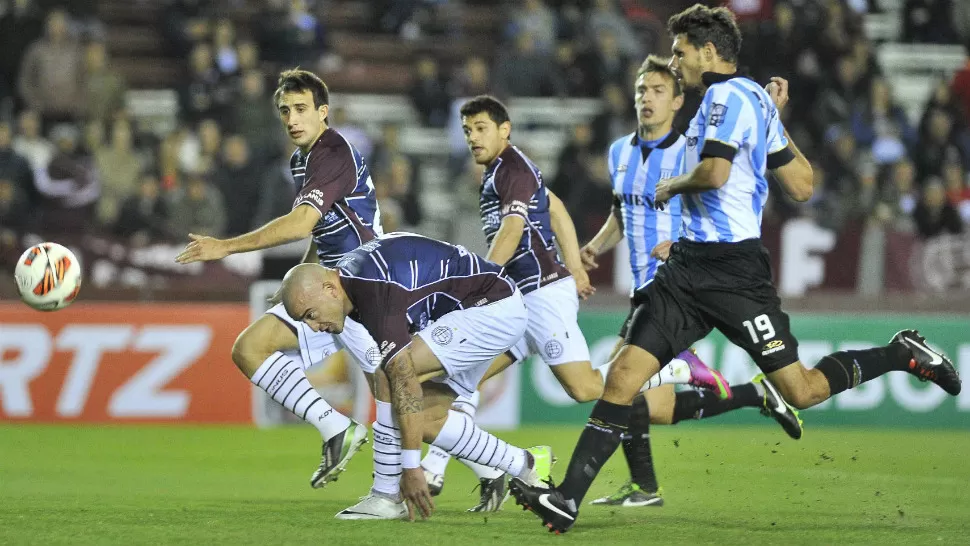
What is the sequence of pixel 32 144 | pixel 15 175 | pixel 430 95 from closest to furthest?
pixel 15 175
pixel 32 144
pixel 430 95

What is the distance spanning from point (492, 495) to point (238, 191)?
8236 millimetres

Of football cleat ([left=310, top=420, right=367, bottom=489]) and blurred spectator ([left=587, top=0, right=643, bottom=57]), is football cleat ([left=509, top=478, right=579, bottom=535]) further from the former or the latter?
blurred spectator ([left=587, top=0, right=643, bottom=57])

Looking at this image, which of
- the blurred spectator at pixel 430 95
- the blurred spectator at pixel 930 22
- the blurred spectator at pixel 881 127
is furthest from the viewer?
the blurred spectator at pixel 930 22

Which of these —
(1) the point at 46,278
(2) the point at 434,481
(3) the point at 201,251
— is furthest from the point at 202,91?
(3) the point at 201,251

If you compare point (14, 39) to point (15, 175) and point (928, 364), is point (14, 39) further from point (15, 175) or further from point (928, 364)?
point (928, 364)

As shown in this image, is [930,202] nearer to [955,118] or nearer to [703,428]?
[955,118]

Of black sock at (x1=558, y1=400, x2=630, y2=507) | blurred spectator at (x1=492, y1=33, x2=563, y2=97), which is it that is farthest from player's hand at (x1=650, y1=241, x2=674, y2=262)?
blurred spectator at (x1=492, y1=33, x2=563, y2=97)

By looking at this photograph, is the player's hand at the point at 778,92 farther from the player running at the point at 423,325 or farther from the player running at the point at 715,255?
the player running at the point at 423,325

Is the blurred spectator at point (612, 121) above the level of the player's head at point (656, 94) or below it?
below

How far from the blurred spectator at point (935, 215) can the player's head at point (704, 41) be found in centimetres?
904

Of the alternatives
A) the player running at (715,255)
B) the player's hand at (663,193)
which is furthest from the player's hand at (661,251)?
the player's hand at (663,193)

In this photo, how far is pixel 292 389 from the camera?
25.7 feet

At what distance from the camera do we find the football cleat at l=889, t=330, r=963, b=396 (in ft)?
24.1

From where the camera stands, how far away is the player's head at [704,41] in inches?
261
